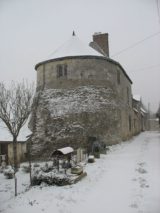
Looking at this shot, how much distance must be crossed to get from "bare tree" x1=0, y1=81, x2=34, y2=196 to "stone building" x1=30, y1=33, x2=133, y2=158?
4108 millimetres

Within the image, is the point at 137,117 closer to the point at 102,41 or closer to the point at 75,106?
the point at 102,41

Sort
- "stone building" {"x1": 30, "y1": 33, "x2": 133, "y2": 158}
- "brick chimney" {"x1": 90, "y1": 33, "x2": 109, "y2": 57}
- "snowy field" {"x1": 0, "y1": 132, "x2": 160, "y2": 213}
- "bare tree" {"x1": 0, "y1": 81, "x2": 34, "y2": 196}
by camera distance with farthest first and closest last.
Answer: "brick chimney" {"x1": 90, "y1": 33, "x2": 109, "y2": 57}
"stone building" {"x1": 30, "y1": 33, "x2": 133, "y2": 158}
"bare tree" {"x1": 0, "y1": 81, "x2": 34, "y2": 196}
"snowy field" {"x1": 0, "y1": 132, "x2": 160, "y2": 213}

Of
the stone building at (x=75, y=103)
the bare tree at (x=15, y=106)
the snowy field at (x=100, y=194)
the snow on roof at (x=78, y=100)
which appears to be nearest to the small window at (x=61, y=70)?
the stone building at (x=75, y=103)

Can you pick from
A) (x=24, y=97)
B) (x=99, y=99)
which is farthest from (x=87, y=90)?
(x=24, y=97)

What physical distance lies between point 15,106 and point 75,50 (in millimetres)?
8816

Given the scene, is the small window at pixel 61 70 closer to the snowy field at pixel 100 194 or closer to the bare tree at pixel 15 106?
the bare tree at pixel 15 106

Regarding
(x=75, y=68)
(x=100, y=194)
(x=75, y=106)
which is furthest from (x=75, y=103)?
(x=100, y=194)

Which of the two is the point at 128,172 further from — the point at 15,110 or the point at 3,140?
the point at 3,140

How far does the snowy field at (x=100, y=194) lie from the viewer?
870 cm

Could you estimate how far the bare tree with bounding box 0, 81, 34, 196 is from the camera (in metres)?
18.3

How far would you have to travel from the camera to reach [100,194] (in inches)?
398

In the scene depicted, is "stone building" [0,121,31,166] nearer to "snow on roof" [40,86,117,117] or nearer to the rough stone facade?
the rough stone facade

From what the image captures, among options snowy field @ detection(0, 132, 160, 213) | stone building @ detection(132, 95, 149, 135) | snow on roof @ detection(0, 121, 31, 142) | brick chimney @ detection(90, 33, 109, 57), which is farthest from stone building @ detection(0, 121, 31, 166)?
stone building @ detection(132, 95, 149, 135)

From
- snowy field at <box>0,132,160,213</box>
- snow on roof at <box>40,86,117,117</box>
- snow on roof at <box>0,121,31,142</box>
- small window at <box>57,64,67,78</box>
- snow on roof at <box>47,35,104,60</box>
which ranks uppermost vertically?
snow on roof at <box>47,35,104,60</box>
